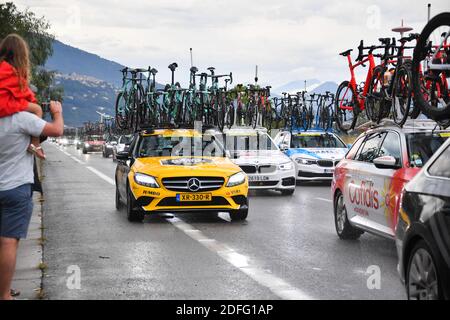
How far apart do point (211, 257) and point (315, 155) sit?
42.1 feet

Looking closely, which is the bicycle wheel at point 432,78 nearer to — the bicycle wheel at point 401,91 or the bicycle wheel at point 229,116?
the bicycle wheel at point 401,91

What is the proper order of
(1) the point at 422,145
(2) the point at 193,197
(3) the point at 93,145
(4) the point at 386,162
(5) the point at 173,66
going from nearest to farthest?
(4) the point at 386,162 → (1) the point at 422,145 → (2) the point at 193,197 → (5) the point at 173,66 → (3) the point at 93,145

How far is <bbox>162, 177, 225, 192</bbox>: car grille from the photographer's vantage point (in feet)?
41.2

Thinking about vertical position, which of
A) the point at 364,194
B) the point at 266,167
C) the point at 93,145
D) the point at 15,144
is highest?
the point at 15,144

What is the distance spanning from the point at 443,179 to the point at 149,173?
769cm

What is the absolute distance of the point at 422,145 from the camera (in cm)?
909

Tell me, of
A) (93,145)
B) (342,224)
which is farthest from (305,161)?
A: (93,145)

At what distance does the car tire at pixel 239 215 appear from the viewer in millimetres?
13030

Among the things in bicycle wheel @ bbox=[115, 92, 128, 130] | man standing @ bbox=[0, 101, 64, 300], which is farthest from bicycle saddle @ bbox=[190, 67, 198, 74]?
man standing @ bbox=[0, 101, 64, 300]

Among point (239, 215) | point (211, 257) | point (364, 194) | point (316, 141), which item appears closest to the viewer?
point (211, 257)

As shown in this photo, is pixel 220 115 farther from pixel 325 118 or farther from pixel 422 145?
pixel 422 145

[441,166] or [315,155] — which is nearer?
[441,166]

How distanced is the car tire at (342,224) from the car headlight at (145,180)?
289 cm
